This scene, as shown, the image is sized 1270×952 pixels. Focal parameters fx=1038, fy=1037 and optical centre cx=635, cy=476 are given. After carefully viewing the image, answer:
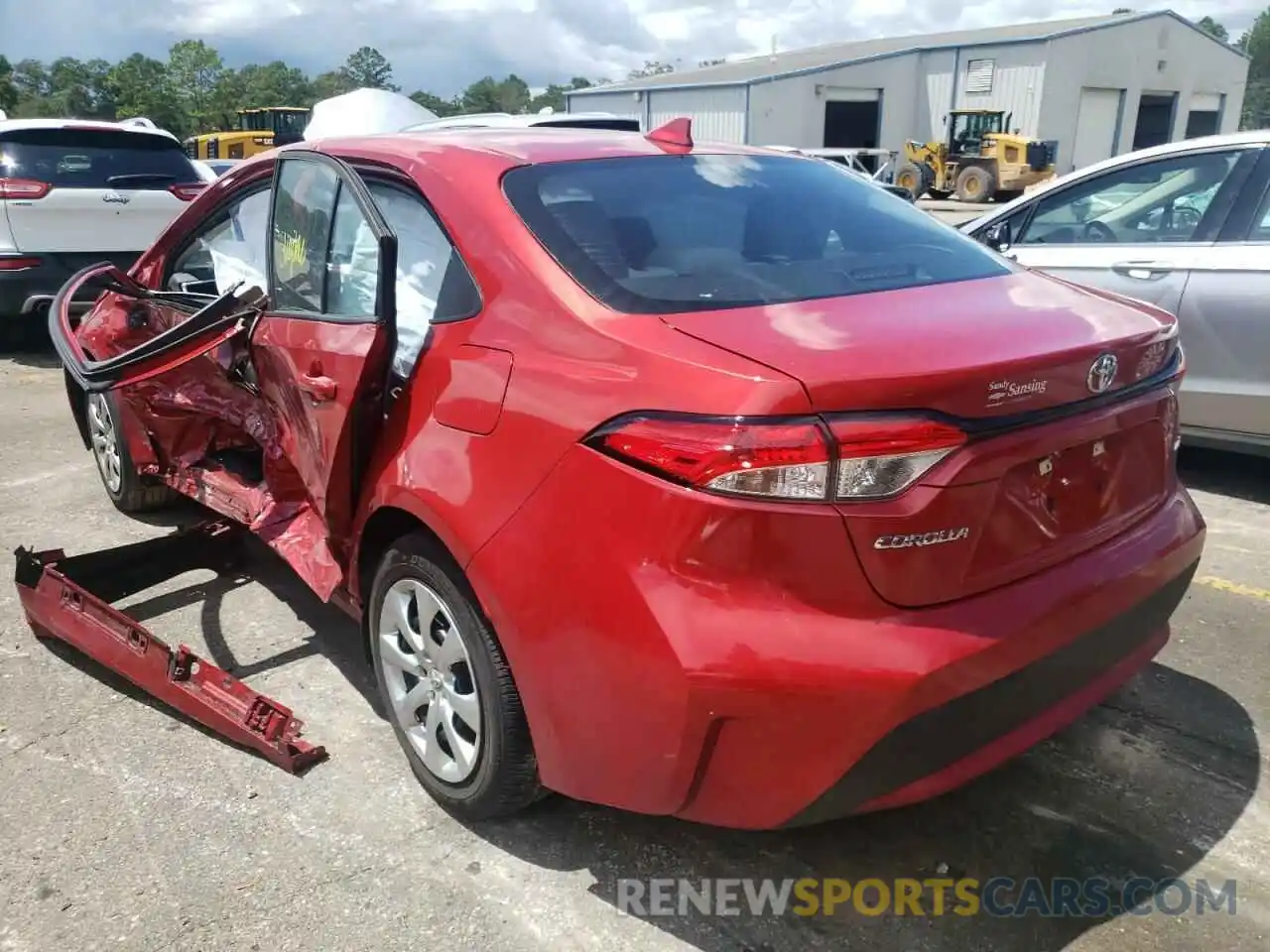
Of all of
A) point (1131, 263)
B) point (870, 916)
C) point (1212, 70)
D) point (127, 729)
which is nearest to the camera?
point (870, 916)

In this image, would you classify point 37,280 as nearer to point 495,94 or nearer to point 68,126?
point 68,126

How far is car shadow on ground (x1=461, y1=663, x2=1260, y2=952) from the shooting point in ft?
7.51

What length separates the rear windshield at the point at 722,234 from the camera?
2.33m

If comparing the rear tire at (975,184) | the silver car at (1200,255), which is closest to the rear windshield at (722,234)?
the silver car at (1200,255)

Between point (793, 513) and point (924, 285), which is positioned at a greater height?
point (924, 285)

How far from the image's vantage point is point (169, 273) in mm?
4367

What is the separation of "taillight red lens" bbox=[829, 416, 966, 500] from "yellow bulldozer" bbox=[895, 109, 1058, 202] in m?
27.0

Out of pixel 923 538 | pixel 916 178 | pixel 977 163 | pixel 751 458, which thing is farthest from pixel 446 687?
pixel 916 178

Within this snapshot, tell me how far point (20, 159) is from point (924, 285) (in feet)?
25.8

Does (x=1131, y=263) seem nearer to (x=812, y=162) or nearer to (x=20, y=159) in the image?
(x=812, y=162)

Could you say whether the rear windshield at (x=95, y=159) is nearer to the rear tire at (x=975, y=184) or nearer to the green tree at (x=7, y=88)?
the rear tire at (x=975, y=184)

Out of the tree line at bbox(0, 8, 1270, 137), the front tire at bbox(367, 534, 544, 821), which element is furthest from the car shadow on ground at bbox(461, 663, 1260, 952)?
the tree line at bbox(0, 8, 1270, 137)

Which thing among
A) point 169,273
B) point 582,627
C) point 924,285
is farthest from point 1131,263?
point 169,273

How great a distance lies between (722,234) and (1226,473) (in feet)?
12.8
